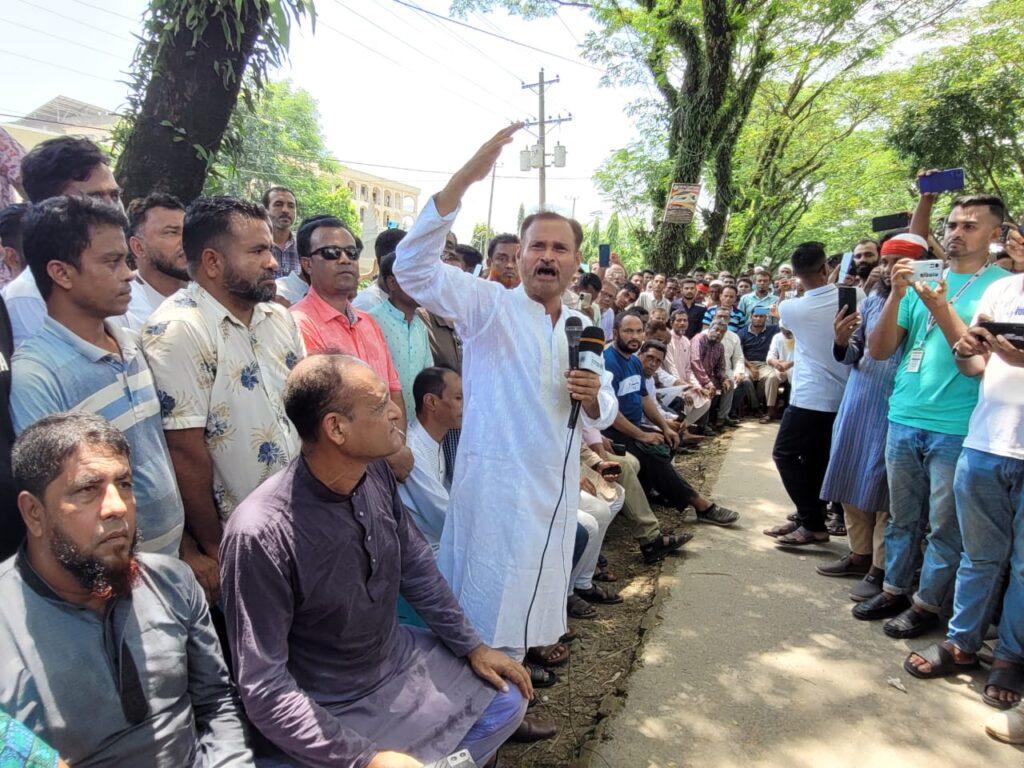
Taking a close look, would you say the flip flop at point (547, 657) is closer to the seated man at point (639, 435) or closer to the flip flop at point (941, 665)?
the flip flop at point (941, 665)

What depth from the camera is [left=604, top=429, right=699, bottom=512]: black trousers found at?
4895mm

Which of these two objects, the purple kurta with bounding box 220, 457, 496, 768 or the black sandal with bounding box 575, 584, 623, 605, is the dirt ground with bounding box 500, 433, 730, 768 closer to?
the black sandal with bounding box 575, 584, 623, 605

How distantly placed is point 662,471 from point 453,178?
3420 mm

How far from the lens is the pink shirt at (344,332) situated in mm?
2803

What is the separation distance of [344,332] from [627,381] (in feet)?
9.24

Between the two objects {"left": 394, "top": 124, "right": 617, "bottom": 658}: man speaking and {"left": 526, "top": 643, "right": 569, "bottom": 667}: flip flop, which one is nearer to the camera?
{"left": 394, "top": 124, "right": 617, "bottom": 658}: man speaking

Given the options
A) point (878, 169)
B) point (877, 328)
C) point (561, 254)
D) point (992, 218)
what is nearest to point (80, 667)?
point (561, 254)

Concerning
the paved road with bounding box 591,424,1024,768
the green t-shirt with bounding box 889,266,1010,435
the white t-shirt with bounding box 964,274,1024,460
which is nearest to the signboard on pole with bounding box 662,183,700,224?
the green t-shirt with bounding box 889,266,1010,435

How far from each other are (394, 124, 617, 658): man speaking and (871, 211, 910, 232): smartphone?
2.81 m

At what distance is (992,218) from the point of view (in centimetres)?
308

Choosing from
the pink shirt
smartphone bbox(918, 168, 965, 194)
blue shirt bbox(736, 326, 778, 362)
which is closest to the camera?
the pink shirt

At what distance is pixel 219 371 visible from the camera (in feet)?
6.84

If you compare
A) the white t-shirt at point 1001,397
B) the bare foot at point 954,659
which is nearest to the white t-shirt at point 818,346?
the white t-shirt at point 1001,397

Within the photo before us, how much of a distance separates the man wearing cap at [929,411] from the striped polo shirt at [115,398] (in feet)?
10.9
